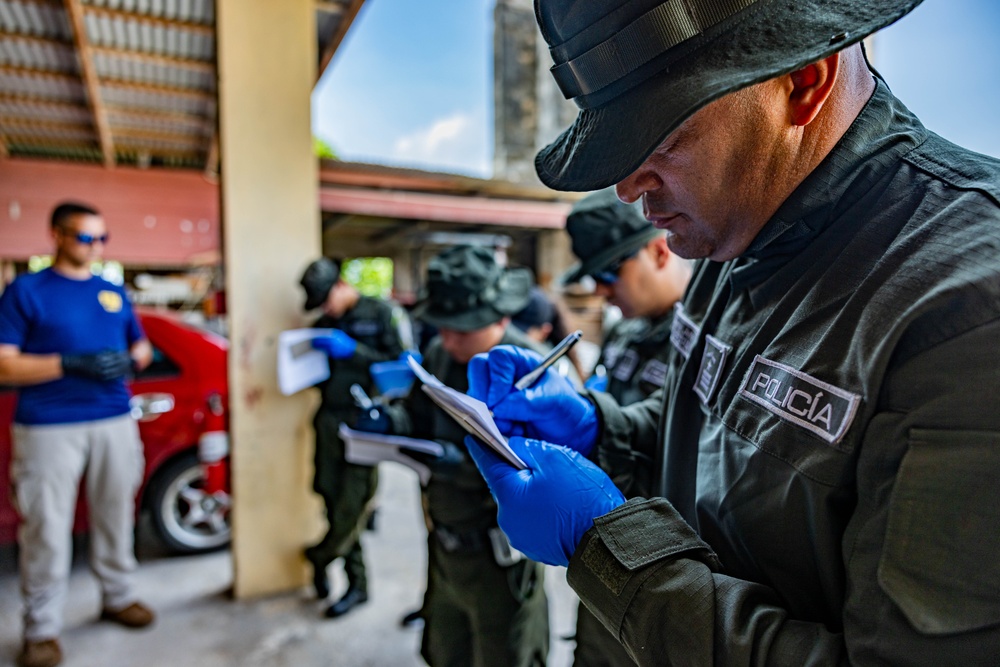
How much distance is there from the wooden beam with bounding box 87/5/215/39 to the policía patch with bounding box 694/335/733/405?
4.47m

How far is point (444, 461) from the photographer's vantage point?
1.86 m

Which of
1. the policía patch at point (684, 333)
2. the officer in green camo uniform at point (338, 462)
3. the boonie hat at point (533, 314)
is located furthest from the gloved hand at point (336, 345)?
the policía patch at point (684, 333)

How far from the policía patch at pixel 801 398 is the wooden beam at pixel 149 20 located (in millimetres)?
4607

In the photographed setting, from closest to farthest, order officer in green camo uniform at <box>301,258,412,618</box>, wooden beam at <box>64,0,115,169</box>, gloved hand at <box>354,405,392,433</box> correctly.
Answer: gloved hand at <box>354,405,392,433</box>, officer in green camo uniform at <box>301,258,412,618</box>, wooden beam at <box>64,0,115,169</box>

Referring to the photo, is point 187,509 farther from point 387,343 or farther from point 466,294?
point 466,294

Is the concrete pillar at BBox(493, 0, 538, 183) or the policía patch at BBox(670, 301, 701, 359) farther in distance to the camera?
the concrete pillar at BBox(493, 0, 538, 183)

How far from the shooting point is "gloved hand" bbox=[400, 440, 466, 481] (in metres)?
1.86

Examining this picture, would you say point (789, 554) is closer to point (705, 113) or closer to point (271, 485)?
point (705, 113)

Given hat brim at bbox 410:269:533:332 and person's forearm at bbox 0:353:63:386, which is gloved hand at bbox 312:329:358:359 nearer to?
hat brim at bbox 410:269:533:332

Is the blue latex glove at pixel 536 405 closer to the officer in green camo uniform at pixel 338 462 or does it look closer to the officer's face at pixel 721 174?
the officer's face at pixel 721 174

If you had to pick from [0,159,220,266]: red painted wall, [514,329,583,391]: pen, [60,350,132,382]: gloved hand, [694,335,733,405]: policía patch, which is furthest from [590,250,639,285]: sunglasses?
[0,159,220,266]: red painted wall

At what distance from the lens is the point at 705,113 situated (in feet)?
2.26

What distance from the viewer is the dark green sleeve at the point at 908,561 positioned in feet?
1.65

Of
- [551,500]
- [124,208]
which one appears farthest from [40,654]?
[124,208]
